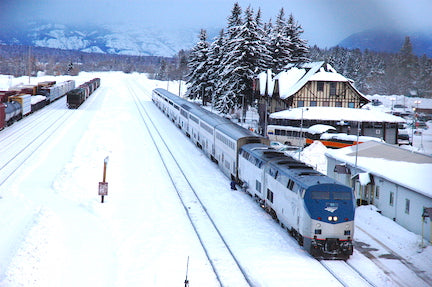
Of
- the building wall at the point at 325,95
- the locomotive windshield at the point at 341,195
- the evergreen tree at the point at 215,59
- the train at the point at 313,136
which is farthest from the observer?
the evergreen tree at the point at 215,59

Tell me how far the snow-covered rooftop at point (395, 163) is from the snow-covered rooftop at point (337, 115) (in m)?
24.3

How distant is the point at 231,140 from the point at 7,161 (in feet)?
62.3

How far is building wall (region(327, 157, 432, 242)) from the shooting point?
76.6ft

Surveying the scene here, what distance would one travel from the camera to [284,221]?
24.3 metres

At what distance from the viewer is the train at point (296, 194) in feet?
68.7

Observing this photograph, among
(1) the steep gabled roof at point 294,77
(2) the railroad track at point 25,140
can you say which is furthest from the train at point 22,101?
(1) the steep gabled roof at point 294,77

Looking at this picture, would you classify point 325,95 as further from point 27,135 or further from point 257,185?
point 257,185

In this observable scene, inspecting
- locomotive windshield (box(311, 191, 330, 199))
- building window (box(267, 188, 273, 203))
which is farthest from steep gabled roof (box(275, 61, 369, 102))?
locomotive windshield (box(311, 191, 330, 199))

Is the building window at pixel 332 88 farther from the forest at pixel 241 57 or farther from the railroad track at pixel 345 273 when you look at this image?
the railroad track at pixel 345 273

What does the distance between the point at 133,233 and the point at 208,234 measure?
12.7ft

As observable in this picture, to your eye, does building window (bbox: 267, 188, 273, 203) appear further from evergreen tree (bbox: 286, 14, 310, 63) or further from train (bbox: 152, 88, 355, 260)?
evergreen tree (bbox: 286, 14, 310, 63)

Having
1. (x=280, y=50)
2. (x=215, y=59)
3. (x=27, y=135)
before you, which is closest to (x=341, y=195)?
(x=27, y=135)

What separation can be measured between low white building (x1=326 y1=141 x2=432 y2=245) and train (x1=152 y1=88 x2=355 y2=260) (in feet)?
14.5

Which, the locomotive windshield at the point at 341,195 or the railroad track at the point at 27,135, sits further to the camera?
Result: the railroad track at the point at 27,135
